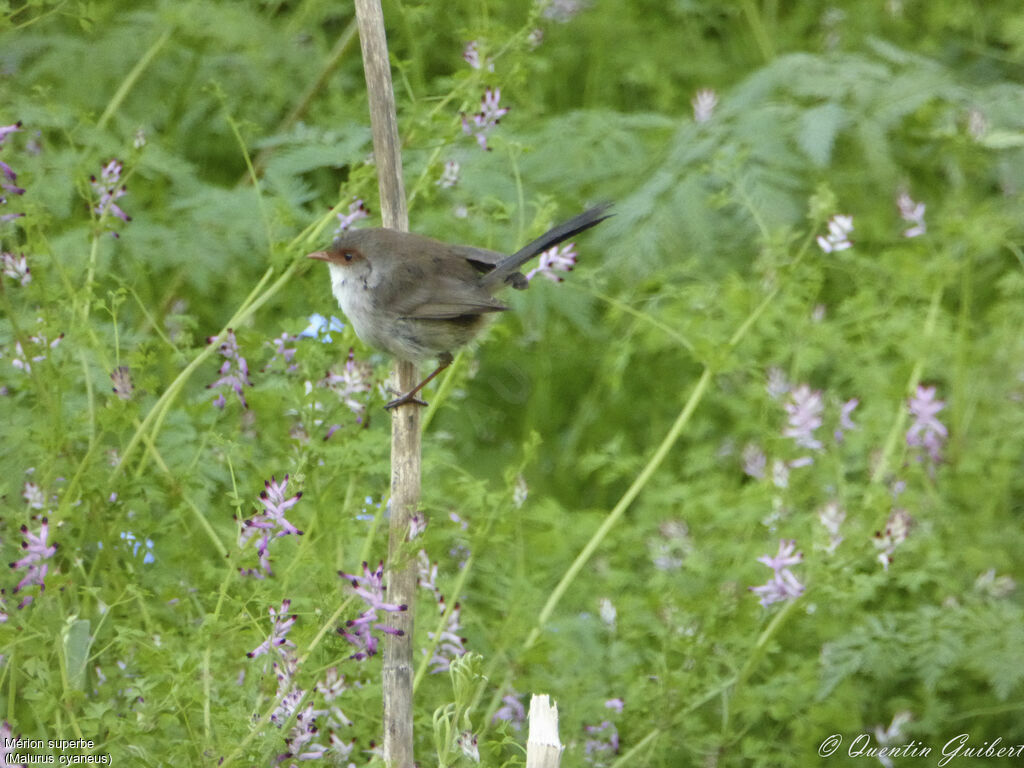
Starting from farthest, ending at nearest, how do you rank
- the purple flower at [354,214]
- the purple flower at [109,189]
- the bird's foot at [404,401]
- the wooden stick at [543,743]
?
the purple flower at [354,214] < the purple flower at [109,189] < the bird's foot at [404,401] < the wooden stick at [543,743]

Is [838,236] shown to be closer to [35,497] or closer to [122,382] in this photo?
[122,382]

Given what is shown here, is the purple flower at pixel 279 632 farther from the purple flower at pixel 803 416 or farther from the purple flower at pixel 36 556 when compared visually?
the purple flower at pixel 803 416

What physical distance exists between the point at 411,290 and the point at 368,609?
1.06 metres

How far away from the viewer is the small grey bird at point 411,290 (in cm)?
339

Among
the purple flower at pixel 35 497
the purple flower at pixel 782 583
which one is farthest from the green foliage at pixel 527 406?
the purple flower at pixel 782 583

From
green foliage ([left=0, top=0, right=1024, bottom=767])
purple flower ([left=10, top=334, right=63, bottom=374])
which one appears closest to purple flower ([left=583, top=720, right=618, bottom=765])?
green foliage ([left=0, top=0, right=1024, bottom=767])

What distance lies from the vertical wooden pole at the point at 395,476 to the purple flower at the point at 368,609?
0.14 ft

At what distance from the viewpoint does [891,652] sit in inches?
149

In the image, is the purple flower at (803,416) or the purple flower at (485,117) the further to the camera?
the purple flower at (803,416)

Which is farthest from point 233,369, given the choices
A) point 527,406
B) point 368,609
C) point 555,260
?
point 527,406

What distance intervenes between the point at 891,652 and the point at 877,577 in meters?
0.34

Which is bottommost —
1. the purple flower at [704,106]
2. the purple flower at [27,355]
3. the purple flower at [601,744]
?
the purple flower at [601,744]

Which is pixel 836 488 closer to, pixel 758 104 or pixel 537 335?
pixel 537 335

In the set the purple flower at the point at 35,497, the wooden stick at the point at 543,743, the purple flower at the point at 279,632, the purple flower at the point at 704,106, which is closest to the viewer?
the wooden stick at the point at 543,743
